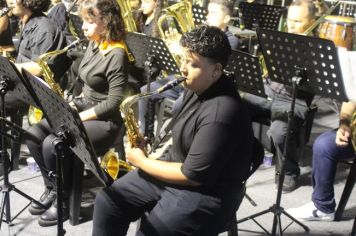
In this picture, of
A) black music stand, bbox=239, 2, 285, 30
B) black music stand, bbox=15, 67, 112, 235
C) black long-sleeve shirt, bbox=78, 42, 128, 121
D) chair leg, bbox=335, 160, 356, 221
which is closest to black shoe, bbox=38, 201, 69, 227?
black long-sleeve shirt, bbox=78, 42, 128, 121

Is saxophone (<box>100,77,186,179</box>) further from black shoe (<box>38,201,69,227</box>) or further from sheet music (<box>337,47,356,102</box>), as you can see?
sheet music (<box>337,47,356,102</box>)

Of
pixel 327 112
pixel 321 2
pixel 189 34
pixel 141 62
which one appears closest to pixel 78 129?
pixel 189 34

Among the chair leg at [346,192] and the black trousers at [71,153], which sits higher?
the black trousers at [71,153]

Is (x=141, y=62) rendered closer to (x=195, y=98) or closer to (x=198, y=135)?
(x=195, y=98)

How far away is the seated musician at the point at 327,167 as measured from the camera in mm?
3047

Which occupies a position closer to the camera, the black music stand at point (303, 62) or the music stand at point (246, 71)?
the black music stand at point (303, 62)

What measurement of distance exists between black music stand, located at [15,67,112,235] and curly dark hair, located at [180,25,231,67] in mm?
597

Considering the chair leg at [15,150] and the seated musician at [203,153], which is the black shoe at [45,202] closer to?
the chair leg at [15,150]

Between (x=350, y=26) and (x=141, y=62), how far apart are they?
162 cm

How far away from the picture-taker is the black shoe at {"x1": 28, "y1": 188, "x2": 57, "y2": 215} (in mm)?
3154

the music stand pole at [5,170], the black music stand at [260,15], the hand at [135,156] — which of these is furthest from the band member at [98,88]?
the black music stand at [260,15]

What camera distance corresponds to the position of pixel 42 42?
3.49 metres

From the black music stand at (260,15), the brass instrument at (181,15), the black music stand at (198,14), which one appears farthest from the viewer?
the black music stand at (260,15)

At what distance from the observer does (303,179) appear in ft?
12.6
